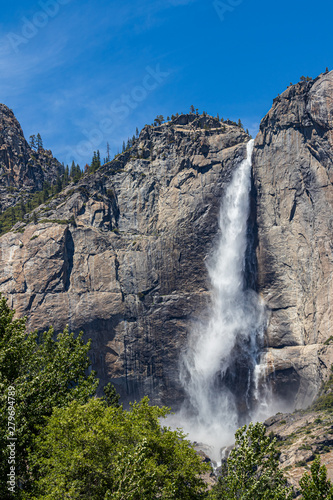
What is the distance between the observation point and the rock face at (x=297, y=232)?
8681 cm

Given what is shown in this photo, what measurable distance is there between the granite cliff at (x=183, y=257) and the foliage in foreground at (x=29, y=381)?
65.2 m

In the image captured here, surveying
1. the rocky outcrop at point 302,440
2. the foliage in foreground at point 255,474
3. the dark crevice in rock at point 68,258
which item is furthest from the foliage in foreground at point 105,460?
the dark crevice in rock at point 68,258

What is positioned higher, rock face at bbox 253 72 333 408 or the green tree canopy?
rock face at bbox 253 72 333 408

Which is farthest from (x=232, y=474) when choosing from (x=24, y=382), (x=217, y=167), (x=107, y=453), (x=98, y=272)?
(x=217, y=167)

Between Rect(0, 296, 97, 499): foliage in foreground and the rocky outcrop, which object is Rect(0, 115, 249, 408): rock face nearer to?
the rocky outcrop

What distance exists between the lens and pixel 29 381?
27.2 meters

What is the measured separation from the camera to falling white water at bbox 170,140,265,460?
92000 mm

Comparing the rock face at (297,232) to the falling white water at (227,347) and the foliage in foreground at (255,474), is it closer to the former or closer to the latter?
the falling white water at (227,347)

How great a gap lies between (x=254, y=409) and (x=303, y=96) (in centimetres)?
6691

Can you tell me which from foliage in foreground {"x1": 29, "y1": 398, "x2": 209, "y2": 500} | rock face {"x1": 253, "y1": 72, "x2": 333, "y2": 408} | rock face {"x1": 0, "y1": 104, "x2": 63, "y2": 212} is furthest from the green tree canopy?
rock face {"x1": 0, "y1": 104, "x2": 63, "y2": 212}

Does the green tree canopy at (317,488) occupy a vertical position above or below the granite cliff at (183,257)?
below

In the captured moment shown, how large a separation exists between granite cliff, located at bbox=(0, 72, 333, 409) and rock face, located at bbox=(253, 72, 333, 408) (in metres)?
0.23

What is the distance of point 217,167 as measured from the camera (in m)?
106

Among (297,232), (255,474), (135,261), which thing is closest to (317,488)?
(255,474)
